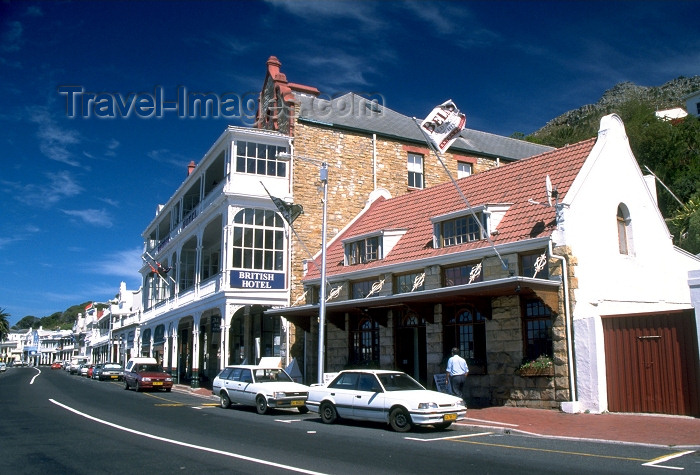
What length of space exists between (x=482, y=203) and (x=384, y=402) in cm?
940

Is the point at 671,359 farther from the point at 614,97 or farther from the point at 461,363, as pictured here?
the point at 614,97

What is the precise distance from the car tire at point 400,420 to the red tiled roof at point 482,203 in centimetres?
691

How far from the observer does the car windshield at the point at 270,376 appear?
19297 mm

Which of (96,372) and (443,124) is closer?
(443,124)

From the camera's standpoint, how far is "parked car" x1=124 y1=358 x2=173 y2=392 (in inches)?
1150

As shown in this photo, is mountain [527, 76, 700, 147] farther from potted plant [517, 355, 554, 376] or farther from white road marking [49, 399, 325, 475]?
white road marking [49, 399, 325, 475]

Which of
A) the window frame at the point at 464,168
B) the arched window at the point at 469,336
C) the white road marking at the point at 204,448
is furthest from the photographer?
the window frame at the point at 464,168

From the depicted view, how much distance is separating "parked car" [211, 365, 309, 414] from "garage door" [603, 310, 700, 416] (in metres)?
8.26

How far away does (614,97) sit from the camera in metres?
167

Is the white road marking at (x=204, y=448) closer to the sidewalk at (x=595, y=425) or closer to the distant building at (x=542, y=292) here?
the sidewalk at (x=595, y=425)

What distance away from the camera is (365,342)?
77.3 ft

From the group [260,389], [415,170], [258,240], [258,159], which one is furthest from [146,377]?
[415,170]

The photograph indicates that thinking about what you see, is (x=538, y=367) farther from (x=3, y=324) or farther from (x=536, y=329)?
(x=3, y=324)

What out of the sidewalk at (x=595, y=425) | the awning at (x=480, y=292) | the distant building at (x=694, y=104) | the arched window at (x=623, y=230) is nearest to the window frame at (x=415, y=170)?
the awning at (x=480, y=292)
